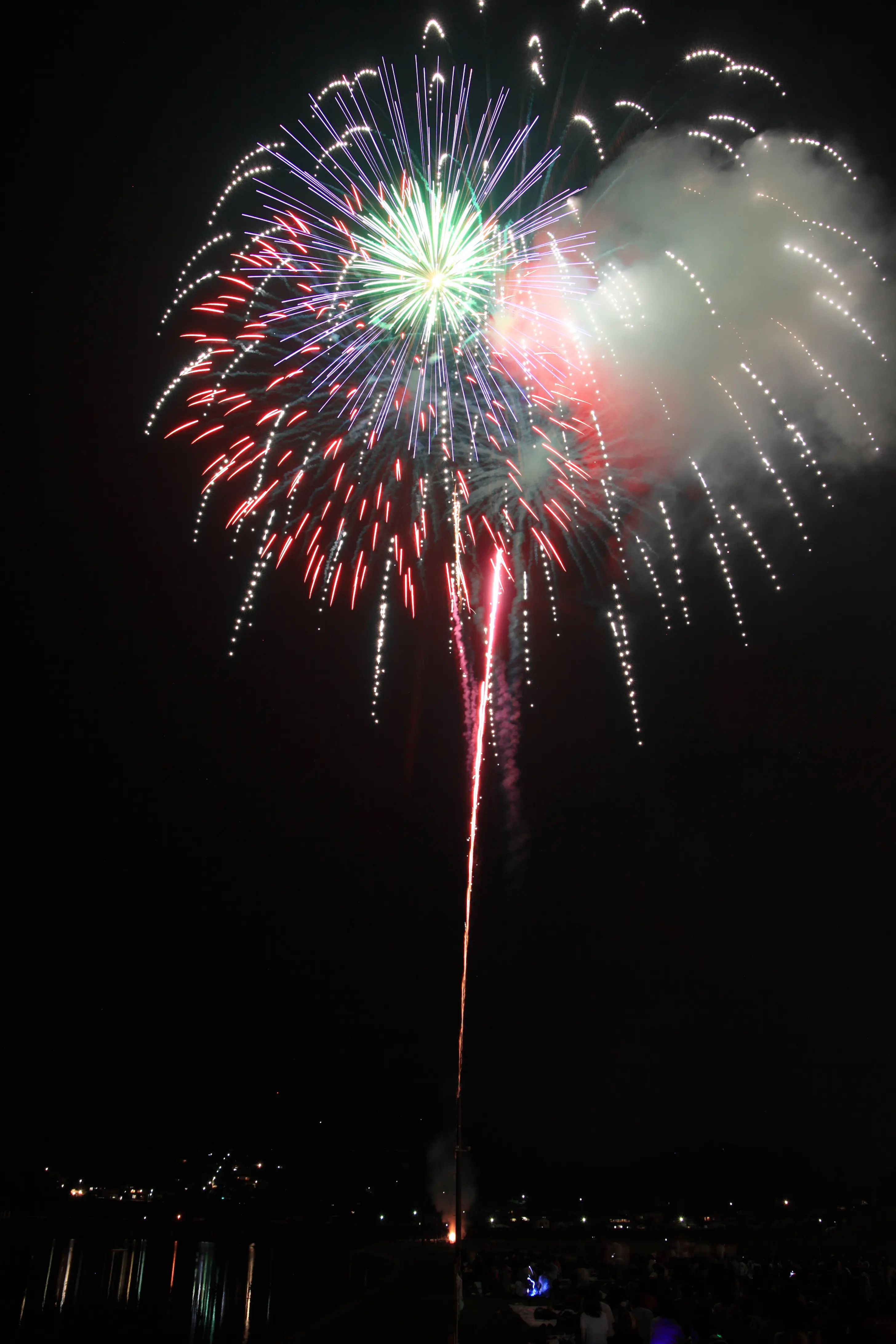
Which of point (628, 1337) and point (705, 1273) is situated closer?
point (628, 1337)

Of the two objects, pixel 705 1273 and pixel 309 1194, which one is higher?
pixel 309 1194

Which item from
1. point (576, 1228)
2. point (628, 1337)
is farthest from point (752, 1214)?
point (628, 1337)

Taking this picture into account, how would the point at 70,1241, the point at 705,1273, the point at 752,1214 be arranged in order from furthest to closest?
the point at 752,1214, the point at 70,1241, the point at 705,1273

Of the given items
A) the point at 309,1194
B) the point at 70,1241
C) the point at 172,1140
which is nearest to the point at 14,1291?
the point at 70,1241

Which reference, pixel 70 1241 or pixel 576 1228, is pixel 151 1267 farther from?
pixel 576 1228

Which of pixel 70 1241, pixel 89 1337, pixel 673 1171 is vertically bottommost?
pixel 89 1337

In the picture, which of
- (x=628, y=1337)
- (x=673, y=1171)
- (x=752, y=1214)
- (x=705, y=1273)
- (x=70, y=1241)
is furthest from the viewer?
(x=673, y=1171)
